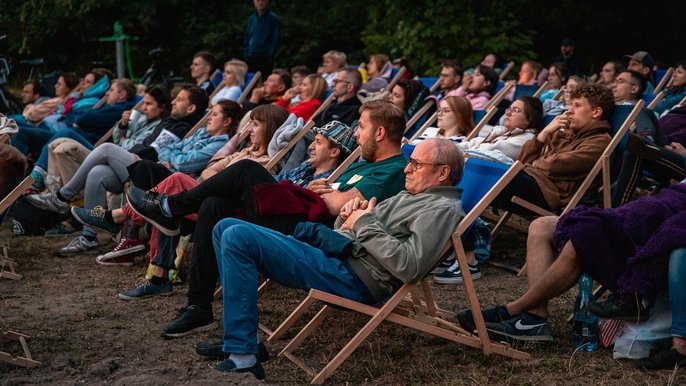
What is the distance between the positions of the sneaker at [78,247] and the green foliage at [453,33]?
736 centimetres

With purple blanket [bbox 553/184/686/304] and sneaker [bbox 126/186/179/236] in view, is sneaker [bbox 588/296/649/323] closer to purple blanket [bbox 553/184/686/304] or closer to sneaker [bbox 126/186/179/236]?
purple blanket [bbox 553/184/686/304]

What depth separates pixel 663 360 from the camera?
4012 mm

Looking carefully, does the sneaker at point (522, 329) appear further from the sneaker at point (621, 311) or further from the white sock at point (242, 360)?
the white sock at point (242, 360)

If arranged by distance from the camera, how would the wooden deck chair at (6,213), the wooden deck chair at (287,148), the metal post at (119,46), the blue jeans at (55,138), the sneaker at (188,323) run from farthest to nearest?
the metal post at (119,46)
the blue jeans at (55,138)
the wooden deck chair at (287,148)
the wooden deck chair at (6,213)
the sneaker at (188,323)

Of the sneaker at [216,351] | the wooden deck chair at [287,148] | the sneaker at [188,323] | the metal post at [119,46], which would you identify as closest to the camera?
the sneaker at [216,351]

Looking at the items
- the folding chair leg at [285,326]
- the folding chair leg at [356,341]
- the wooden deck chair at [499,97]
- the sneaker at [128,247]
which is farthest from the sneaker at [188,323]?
the wooden deck chair at [499,97]

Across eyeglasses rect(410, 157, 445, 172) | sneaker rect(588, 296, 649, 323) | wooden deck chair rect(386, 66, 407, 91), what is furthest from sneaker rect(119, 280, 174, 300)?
wooden deck chair rect(386, 66, 407, 91)

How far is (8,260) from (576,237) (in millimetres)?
4062

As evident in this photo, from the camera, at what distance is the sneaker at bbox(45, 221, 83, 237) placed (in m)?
7.52

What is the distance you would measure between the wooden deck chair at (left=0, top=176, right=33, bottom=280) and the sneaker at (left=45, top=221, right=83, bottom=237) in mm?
567

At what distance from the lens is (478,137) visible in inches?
267

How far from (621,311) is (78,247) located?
4217mm

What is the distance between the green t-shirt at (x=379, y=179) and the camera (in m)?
4.68

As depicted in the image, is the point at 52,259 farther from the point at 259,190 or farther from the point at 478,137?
the point at 478,137
